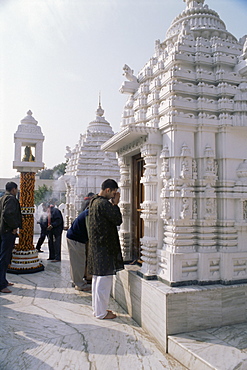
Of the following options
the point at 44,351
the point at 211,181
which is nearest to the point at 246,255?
the point at 211,181

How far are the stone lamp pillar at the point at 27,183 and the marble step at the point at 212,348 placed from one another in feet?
14.5

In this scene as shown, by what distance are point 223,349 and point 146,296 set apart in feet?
3.70

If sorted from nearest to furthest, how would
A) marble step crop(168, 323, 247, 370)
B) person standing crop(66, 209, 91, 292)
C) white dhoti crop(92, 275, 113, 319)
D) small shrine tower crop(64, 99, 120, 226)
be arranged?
1. marble step crop(168, 323, 247, 370)
2. white dhoti crop(92, 275, 113, 319)
3. person standing crop(66, 209, 91, 292)
4. small shrine tower crop(64, 99, 120, 226)

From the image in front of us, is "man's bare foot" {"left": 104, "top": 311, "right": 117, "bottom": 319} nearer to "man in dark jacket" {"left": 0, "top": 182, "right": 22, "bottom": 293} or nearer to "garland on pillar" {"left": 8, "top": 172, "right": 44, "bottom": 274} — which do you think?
"man in dark jacket" {"left": 0, "top": 182, "right": 22, "bottom": 293}

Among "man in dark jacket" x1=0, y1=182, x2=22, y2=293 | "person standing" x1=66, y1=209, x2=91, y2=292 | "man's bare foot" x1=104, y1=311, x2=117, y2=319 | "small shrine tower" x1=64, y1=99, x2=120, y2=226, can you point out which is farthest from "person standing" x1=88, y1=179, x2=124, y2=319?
"small shrine tower" x1=64, y1=99, x2=120, y2=226

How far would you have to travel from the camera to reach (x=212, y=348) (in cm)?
307

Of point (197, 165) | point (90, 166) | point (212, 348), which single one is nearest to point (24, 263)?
point (197, 165)

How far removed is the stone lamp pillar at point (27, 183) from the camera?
268 inches

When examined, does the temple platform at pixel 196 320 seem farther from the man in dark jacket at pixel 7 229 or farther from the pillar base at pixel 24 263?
the pillar base at pixel 24 263

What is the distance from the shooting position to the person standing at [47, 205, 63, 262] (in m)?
7.93

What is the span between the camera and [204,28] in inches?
193

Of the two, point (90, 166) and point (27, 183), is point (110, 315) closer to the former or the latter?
point (27, 183)

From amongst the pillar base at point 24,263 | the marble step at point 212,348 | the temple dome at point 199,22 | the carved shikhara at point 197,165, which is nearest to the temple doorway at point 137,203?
the carved shikhara at point 197,165

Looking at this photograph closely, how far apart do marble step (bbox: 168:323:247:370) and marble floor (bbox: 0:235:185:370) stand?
151mm
